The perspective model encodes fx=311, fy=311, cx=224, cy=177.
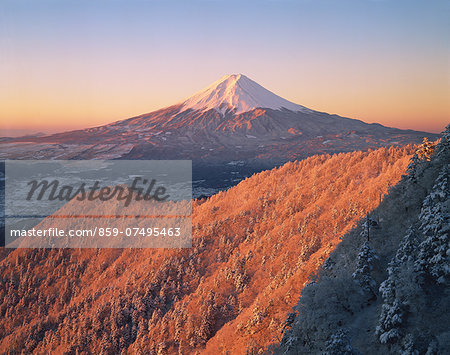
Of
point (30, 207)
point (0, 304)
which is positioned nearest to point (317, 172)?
point (0, 304)

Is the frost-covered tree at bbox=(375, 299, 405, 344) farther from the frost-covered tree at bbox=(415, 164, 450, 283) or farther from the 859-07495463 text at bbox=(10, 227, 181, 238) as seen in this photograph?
the 859-07495463 text at bbox=(10, 227, 181, 238)

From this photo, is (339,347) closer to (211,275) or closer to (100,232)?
(211,275)

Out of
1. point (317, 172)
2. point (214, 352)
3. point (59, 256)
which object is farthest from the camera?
point (59, 256)

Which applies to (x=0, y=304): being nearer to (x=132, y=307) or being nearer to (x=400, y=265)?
(x=132, y=307)

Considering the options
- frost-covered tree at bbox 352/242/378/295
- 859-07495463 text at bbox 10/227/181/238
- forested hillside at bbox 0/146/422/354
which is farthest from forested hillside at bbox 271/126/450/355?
859-07495463 text at bbox 10/227/181/238

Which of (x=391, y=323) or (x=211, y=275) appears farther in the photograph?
(x=211, y=275)

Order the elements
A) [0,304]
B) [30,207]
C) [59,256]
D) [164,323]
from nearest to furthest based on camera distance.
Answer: [164,323] → [0,304] → [59,256] → [30,207]

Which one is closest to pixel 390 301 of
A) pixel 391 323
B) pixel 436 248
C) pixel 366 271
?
pixel 391 323
